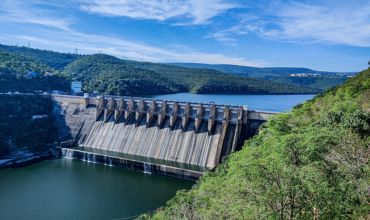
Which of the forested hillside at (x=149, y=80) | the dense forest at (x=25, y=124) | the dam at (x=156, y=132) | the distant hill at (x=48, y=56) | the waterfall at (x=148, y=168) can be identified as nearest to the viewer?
the waterfall at (x=148, y=168)

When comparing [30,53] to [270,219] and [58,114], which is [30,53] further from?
[270,219]

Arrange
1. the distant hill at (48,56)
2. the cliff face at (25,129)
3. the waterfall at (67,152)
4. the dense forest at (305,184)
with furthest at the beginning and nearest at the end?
the distant hill at (48,56) → the waterfall at (67,152) → the cliff face at (25,129) → the dense forest at (305,184)

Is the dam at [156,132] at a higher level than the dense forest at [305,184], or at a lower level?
lower

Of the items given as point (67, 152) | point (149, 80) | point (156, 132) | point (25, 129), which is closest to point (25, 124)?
point (25, 129)

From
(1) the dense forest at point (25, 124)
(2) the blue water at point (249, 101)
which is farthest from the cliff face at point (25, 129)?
(2) the blue water at point (249, 101)

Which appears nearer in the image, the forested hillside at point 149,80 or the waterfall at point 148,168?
the waterfall at point 148,168

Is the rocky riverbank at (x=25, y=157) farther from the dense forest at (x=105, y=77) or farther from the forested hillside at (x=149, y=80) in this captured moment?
the forested hillside at (x=149, y=80)

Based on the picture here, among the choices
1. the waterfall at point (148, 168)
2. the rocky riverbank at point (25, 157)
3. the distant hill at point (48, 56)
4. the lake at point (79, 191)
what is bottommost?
the lake at point (79, 191)
